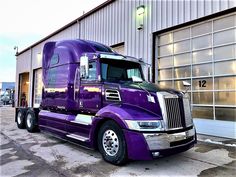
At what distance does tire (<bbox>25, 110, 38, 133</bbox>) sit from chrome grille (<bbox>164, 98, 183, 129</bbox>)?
5.97 meters

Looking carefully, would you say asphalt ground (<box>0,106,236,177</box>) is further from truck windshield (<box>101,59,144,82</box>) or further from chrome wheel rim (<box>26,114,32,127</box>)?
chrome wheel rim (<box>26,114,32,127</box>)

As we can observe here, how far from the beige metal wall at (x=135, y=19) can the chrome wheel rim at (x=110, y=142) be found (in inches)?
222

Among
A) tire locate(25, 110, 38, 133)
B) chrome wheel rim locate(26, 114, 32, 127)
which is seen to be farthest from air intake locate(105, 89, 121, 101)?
chrome wheel rim locate(26, 114, 32, 127)

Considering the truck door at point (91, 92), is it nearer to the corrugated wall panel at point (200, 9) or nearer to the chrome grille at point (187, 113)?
the chrome grille at point (187, 113)

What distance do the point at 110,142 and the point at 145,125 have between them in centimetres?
96

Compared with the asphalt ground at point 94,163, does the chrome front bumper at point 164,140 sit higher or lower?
higher

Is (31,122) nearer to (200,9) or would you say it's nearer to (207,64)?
(207,64)

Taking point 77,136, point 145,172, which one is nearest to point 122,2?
point 77,136

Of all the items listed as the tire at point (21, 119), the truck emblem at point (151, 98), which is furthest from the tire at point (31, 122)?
the truck emblem at point (151, 98)

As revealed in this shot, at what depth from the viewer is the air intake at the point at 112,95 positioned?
5132 millimetres

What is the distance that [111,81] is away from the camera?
5.54 metres

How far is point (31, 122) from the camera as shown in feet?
29.6

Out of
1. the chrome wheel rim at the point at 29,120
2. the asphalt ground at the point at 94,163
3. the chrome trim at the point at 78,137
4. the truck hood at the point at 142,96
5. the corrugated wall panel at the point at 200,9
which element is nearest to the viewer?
the asphalt ground at the point at 94,163

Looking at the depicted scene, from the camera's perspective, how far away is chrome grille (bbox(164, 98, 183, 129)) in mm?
4636
